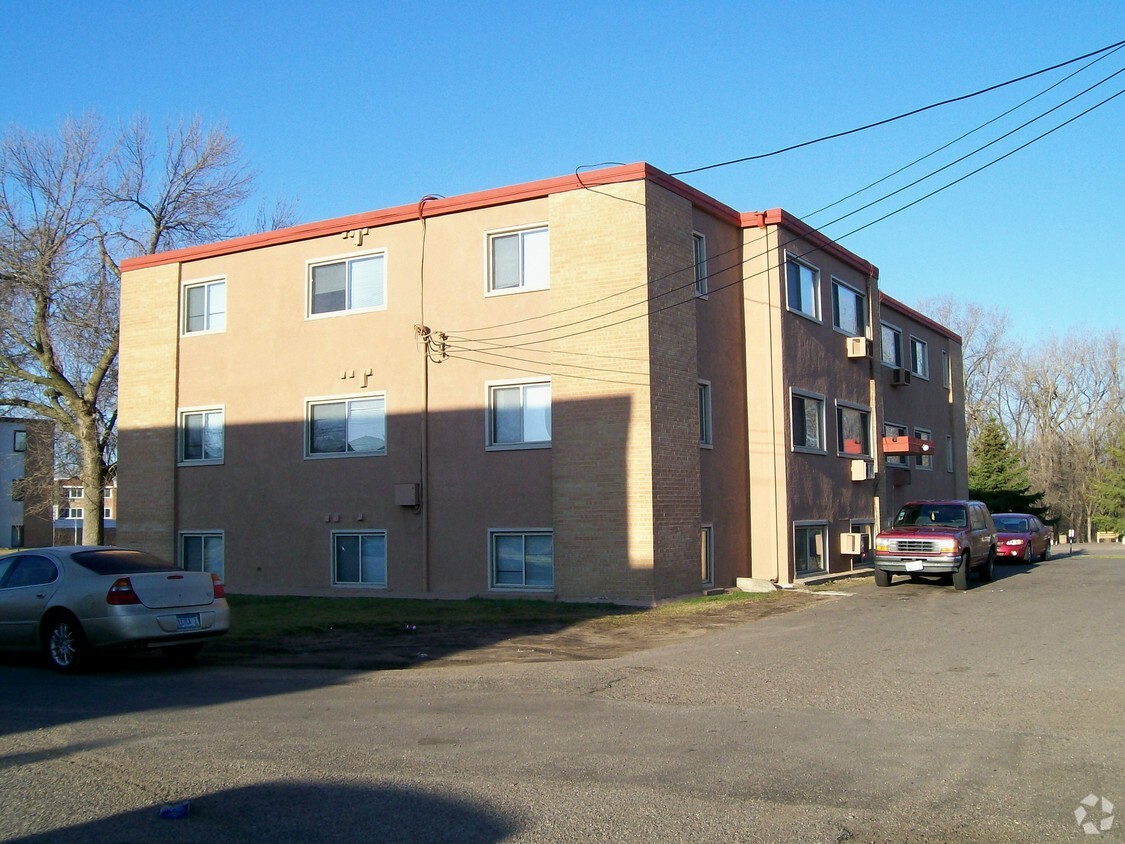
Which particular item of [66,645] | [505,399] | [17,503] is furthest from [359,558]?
[17,503]

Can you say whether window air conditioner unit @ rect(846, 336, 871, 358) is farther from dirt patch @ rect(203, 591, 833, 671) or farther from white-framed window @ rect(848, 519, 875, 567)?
dirt patch @ rect(203, 591, 833, 671)

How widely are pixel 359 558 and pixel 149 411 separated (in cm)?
706

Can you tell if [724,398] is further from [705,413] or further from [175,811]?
[175,811]

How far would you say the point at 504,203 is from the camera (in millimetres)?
19922

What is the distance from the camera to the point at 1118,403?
223 ft

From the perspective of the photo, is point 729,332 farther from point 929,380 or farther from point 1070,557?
point 1070,557

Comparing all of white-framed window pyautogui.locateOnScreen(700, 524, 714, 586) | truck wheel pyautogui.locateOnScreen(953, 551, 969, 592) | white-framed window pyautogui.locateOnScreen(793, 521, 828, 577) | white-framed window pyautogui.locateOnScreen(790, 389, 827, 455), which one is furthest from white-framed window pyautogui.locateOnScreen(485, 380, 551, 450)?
truck wheel pyautogui.locateOnScreen(953, 551, 969, 592)

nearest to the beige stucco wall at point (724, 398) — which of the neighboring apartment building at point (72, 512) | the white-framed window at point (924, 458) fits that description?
the white-framed window at point (924, 458)

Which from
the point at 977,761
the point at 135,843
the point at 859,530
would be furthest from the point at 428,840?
the point at 859,530

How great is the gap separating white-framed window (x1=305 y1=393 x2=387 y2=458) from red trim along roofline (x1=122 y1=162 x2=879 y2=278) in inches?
144

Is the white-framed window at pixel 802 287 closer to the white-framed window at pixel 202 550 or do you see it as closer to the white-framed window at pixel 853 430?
the white-framed window at pixel 853 430

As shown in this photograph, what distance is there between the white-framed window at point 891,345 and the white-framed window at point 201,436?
739 inches

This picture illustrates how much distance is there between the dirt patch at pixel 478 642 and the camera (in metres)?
13.0

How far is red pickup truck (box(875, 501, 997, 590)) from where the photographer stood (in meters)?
20.2
